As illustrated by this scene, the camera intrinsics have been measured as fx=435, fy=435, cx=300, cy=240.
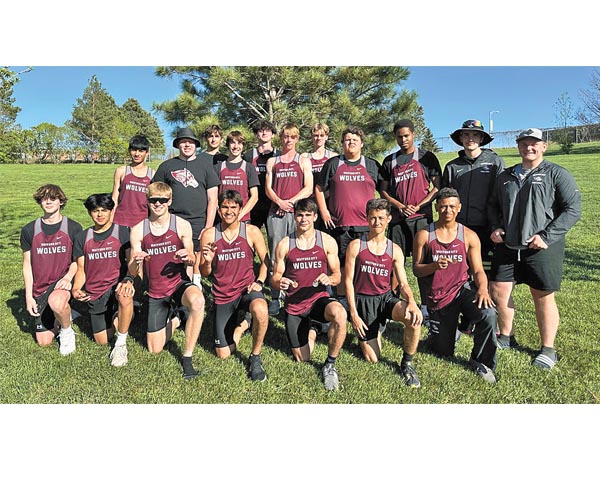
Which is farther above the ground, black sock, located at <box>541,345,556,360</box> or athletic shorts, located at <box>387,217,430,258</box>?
athletic shorts, located at <box>387,217,430,258</box>

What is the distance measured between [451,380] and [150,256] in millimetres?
3379

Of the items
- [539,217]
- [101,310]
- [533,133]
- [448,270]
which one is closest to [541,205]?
[539,217]

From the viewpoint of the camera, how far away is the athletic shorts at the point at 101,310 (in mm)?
5141

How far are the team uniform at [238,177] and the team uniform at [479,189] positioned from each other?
261cm

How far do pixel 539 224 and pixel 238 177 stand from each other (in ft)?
12.0

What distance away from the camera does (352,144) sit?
17.7ft

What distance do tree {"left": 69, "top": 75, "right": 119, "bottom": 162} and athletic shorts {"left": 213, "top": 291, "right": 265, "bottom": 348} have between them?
3550 centimetres

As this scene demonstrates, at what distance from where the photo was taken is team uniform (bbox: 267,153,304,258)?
5.82m

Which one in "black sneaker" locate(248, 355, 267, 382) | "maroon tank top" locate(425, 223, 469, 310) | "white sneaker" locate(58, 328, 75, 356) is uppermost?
"maroon tank top" locate(425, 223, 469, 310)

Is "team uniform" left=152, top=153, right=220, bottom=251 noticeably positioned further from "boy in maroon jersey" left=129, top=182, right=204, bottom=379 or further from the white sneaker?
the white sneaker

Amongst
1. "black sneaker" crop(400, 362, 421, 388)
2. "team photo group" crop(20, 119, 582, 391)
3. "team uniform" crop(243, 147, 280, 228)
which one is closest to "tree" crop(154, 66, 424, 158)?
"team uniform" crop(243, 147, 280, 228)

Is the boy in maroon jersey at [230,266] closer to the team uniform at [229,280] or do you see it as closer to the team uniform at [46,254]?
the team uniform at [229,280]

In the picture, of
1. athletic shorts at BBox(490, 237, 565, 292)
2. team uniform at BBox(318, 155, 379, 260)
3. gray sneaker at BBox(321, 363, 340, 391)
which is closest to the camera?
gray sneaker at BBox(321, 363, 340, 391)

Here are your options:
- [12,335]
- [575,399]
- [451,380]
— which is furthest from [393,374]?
[12,335]
